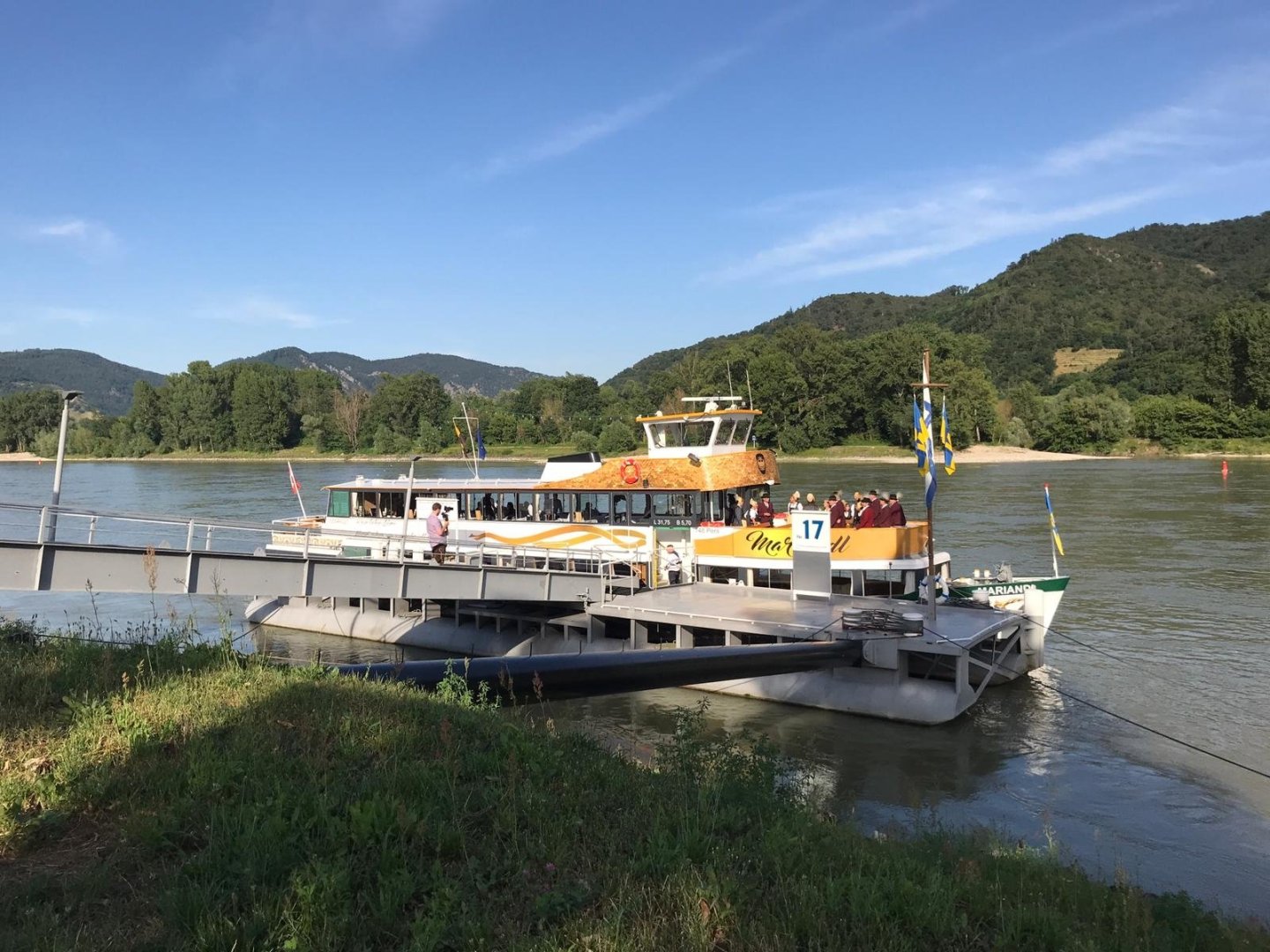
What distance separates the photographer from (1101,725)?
52.1ft

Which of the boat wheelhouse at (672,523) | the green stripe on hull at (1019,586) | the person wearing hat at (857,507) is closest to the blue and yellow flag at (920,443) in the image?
the boat wheelhouse at (672,523)

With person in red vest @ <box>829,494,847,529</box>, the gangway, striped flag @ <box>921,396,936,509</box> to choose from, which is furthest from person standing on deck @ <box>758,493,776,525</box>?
striped flag @ <box>921,396,936,509</box>

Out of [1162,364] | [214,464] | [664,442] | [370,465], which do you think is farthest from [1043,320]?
[664,442]

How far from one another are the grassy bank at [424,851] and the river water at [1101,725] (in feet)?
11.9

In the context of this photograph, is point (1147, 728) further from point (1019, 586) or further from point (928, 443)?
point (928, 443)

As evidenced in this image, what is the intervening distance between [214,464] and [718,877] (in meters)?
114

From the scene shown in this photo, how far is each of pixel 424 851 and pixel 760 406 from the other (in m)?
95.0

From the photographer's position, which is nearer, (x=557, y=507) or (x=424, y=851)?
(x=424, y=851)

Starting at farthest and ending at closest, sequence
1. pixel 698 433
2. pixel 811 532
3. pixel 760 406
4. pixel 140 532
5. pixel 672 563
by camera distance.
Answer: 1. pixel 760 406
2. pixel 140 532
3. pixel 698 433
4. pixel 672 563
5. pixel 811 532

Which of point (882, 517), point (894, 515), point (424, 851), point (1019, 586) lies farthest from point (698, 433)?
point (424, 851)

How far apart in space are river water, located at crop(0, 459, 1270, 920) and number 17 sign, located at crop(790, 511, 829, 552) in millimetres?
3327

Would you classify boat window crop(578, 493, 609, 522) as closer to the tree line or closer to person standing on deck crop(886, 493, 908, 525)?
person standing on deck crop(886, 493, 908, 525)

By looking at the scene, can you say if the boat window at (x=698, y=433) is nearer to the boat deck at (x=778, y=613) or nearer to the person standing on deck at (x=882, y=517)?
the boat deck at (x=778, y=613)

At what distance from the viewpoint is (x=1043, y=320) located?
17650 cm
